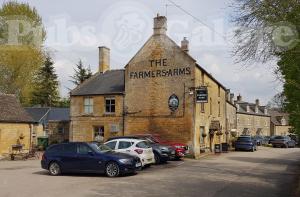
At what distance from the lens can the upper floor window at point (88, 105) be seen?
3722 cm

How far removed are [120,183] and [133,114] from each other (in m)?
18.3

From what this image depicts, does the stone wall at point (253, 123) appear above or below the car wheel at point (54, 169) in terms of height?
above

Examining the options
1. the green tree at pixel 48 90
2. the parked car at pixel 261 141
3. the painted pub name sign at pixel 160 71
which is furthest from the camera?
the green tree at pixel 48 90

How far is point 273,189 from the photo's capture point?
16.1m

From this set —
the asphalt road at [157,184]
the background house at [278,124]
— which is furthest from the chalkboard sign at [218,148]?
the background house at [278,124]

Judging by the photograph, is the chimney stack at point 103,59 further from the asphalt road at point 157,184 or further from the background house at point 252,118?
the background house at point 252,118

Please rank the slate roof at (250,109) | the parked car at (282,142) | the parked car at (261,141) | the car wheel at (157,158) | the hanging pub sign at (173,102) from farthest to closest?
the slate roof at (250,109) → the parked car at (261,141) → the parked car at (282,142) → the hanging pub sign at (173,102) → the car wheel at (157,158)

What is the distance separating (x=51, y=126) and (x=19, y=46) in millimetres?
12605

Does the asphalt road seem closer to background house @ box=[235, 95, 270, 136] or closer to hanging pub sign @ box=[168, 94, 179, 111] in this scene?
hanging pub sign @ box=[168, 94, 179, 111]

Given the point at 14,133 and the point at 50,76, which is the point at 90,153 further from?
the point at 50,76

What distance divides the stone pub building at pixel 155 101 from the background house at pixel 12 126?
4306 millimetres

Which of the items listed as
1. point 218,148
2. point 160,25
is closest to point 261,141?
point 218,148

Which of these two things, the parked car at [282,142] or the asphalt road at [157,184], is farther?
the parked car at [282,142]

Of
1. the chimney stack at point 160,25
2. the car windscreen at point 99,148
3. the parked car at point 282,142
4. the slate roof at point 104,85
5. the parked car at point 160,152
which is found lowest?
the parked car at point 282,142
